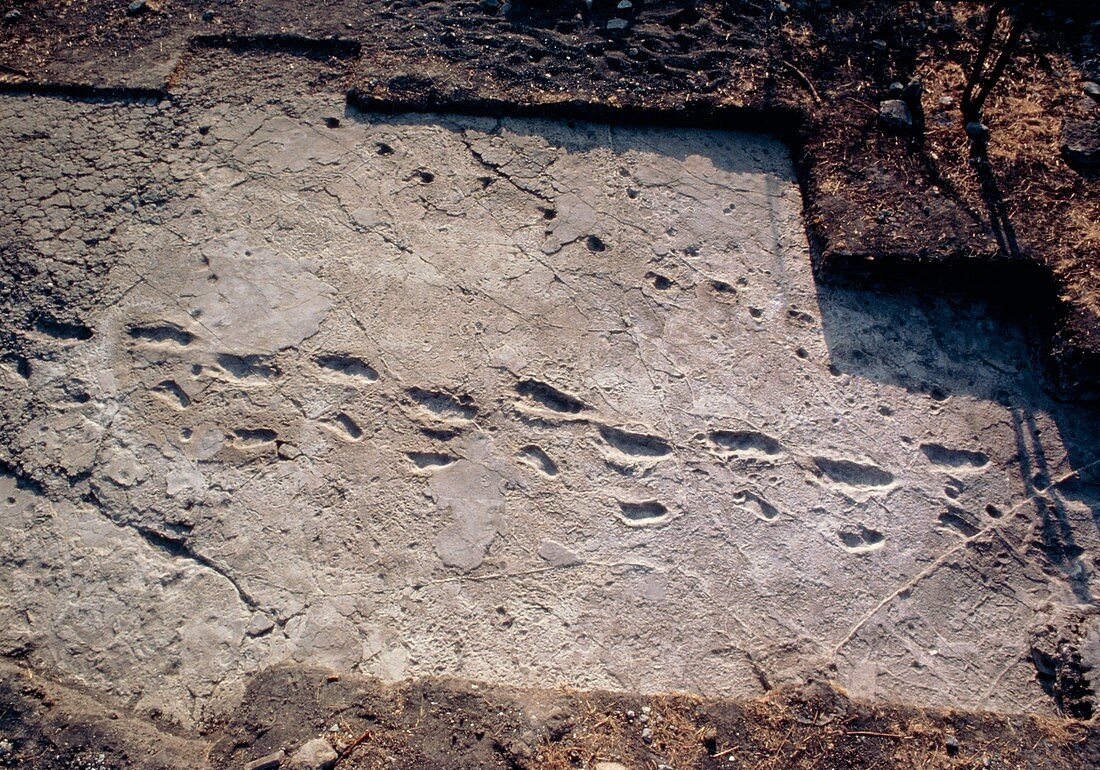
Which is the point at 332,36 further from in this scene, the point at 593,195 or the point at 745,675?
the point at 745,675

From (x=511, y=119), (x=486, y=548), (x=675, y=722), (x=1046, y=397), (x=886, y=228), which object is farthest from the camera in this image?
(x=511, y=119)

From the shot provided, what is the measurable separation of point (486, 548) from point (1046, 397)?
2.09m

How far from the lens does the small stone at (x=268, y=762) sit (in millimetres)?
2131

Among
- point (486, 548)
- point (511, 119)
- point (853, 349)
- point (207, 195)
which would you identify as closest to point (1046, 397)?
point (853, 349)

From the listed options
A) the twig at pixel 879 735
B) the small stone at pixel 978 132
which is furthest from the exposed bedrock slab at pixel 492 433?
the small stone at pixel 978 132

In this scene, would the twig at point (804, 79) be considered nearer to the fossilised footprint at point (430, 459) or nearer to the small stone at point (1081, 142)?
the small stone at point (1081, 142)

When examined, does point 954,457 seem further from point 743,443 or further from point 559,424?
point 559,424

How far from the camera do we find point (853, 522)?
270cm

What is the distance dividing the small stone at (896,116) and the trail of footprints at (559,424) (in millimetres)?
1529

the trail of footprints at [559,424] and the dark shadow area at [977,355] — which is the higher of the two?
the dark shadow area at [977,355]

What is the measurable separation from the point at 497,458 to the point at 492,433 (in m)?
0.10

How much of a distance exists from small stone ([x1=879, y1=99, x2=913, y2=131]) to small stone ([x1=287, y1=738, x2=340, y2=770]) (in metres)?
3.25

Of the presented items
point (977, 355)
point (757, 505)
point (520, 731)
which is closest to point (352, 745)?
point (520, 731)

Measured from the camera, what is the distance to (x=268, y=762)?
84.1 inches
